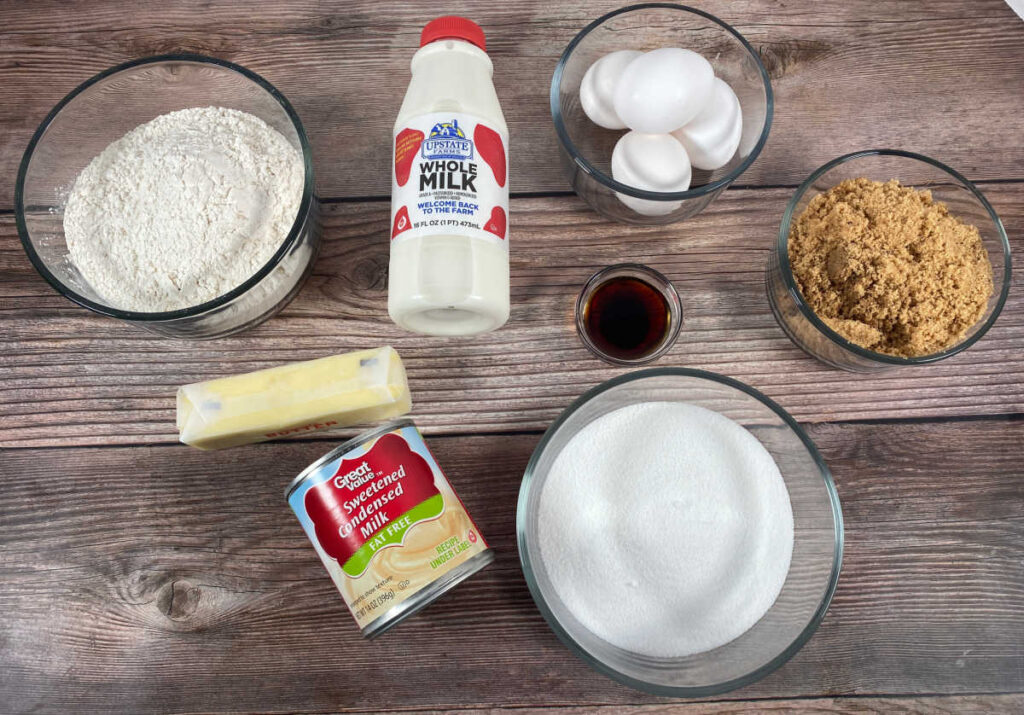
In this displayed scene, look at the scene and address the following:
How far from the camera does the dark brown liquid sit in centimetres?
90

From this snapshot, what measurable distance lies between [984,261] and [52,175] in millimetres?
1231

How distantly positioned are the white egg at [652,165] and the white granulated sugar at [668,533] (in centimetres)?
28

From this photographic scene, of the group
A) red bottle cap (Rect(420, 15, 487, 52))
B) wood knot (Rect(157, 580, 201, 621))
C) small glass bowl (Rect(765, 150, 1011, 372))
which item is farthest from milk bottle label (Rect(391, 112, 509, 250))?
wood knot (Rect(157, 580, 201, 621))

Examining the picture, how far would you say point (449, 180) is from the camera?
2.51 ft

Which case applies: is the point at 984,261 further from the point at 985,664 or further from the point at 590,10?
the point at 590,10

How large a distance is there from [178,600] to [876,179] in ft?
3.60

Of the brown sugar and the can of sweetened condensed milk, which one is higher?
the brown sugar

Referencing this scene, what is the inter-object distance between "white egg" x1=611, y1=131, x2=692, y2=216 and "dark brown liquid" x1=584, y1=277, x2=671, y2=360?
121 millimetres

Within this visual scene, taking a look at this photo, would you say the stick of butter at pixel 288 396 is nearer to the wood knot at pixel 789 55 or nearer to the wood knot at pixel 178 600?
the wood knot at pixel 178 600

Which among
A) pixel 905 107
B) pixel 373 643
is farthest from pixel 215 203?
pixel 905 107

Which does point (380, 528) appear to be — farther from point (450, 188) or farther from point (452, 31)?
point (452, 31)

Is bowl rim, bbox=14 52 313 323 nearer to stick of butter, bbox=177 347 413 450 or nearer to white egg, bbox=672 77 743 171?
stick of butter, bbox=177 347 413 450

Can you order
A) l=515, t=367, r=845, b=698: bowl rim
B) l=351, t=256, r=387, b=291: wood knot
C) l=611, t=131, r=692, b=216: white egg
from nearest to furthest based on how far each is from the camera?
l=515, t=367, r=845, b=698: bowl rim → l=611, t=131, r=692, b=216: white egg → l=351, t=256, r=387, b=291: wood knot

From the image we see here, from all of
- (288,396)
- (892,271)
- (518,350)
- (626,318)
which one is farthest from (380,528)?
(892,271)
